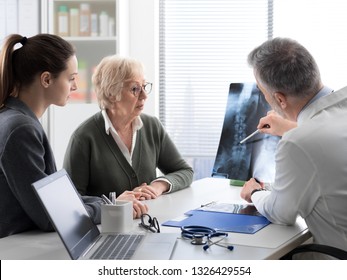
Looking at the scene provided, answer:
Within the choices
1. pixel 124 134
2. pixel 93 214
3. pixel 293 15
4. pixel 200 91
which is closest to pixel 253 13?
pixel 293 15

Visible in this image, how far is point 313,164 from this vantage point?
1610 mm

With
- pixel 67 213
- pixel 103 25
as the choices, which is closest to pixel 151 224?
pixel 67 213

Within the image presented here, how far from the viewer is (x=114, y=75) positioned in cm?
258

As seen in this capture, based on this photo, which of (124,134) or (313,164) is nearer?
(313,164)

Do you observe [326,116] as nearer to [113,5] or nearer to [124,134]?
[124,134]

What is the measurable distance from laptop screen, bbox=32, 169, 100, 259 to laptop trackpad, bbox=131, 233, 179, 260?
161mm

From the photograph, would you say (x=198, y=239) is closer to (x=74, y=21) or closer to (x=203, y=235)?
(x=203, y=235)

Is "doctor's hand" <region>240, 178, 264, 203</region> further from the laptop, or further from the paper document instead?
the laptop

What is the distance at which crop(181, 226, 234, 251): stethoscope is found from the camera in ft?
4.94

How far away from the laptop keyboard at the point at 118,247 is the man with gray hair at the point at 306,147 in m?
0.52

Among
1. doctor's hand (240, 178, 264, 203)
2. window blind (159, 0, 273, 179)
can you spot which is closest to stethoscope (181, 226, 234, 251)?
doctor's hand (240, 178, 264, 203)

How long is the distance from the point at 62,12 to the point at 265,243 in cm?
261

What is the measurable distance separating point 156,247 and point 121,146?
112 centimetres
